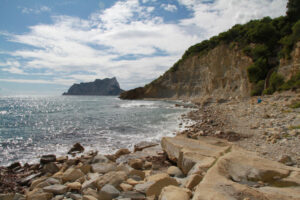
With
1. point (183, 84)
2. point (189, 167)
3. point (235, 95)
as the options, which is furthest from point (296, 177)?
point (183, 84)

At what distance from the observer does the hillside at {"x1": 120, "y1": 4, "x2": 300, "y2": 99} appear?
1037 inches

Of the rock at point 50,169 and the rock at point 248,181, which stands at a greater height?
the rock at point 248,181

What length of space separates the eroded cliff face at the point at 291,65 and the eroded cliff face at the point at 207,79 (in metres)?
9.56

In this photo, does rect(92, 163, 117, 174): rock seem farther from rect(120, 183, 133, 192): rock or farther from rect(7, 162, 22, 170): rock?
rect(7, 162, 22, 170): rock

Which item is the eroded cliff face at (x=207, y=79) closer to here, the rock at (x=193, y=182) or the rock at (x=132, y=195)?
the rock at (x=193, y=182)

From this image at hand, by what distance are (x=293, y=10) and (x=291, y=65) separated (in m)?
13.0

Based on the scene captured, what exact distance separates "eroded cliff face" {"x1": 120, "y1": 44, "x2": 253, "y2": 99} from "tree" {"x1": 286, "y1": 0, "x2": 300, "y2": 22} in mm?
9276

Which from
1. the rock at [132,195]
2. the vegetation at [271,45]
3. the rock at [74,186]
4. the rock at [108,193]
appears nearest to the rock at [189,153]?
the rock at [132,195]

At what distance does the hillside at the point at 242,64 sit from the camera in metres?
26.3

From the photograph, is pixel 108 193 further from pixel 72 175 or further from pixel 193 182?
pixel 72 175

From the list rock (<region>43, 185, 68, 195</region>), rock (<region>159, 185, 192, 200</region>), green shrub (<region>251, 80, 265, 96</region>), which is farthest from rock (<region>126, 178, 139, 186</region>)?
green shrub (<region>251, 80, 265, 96</region>)

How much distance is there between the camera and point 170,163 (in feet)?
23.8

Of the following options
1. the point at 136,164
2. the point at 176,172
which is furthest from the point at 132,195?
the point at 136,164

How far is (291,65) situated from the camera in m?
25.1
